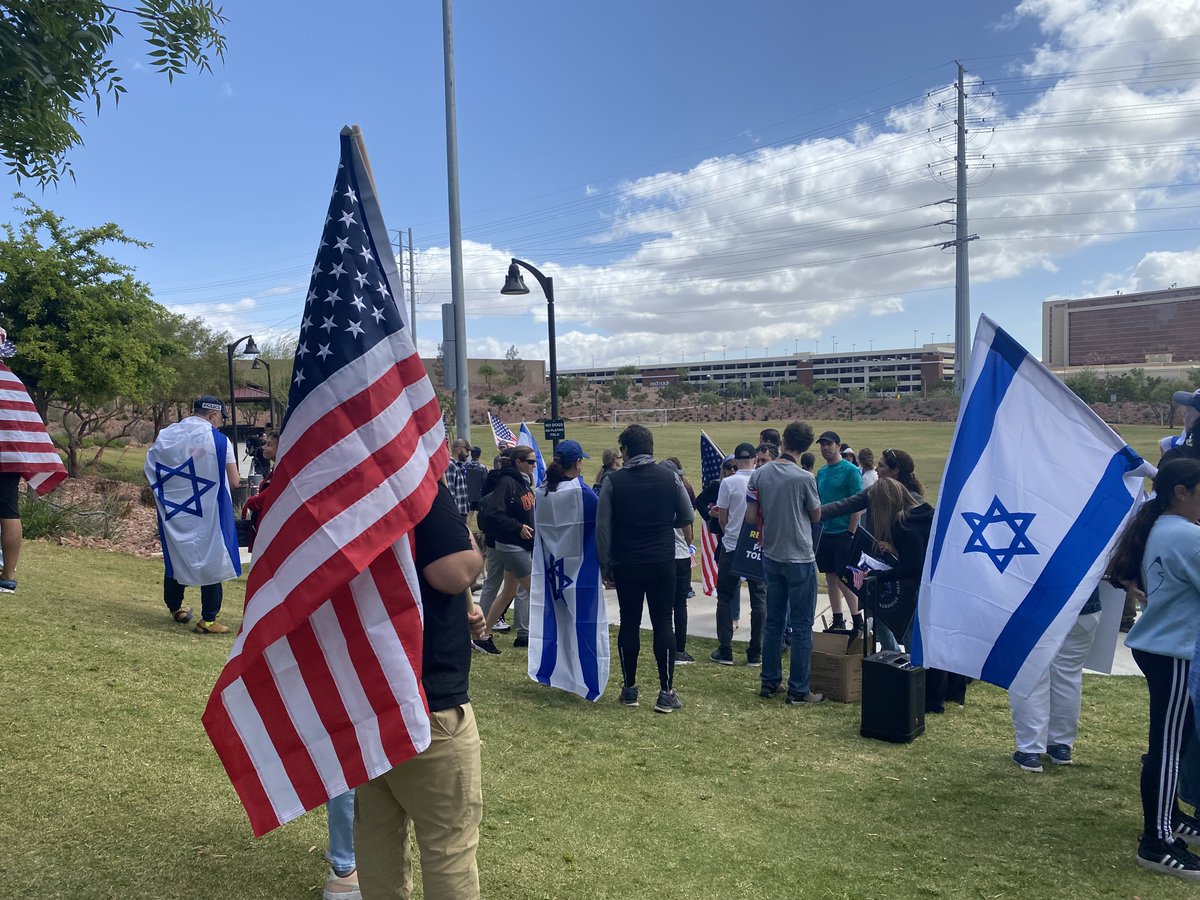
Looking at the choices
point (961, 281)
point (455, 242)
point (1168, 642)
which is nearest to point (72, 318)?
point (455, 242)

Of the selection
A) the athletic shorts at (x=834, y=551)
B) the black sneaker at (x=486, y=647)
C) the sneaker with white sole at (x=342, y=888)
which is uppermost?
the athletic shorts at (x=834, y=551)

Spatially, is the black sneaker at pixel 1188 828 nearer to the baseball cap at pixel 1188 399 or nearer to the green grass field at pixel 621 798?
the green grass field at pixel 621 798

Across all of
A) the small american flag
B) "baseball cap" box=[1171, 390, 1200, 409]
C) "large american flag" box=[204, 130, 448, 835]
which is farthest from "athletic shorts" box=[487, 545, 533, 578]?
the small american flag

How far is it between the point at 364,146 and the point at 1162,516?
151 inches

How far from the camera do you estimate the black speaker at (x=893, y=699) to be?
576cm

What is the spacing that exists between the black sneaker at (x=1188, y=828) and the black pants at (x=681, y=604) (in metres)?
3.85

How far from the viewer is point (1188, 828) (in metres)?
4.21

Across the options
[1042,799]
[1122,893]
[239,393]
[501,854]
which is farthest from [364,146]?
[239,393]

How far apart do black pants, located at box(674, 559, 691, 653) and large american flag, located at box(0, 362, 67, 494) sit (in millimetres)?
5199

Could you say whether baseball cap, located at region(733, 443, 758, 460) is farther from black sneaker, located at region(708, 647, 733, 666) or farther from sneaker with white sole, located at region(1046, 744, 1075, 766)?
sneaker with white sole, located at region(1046, 744, 1075, 766)

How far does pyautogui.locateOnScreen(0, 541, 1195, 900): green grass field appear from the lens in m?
3.73

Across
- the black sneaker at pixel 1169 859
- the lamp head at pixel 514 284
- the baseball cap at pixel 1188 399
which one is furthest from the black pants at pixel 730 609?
the lamp head at pixel 514 284

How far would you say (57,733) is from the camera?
471 centimetres

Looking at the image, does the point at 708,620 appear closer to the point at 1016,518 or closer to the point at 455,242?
the point at 1016,518
